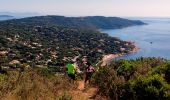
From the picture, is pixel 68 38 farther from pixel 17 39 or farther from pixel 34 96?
pixel 34 96

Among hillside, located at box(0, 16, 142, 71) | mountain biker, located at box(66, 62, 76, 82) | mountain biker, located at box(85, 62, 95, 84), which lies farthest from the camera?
hillside, located at box(0, 16, 142, 71)

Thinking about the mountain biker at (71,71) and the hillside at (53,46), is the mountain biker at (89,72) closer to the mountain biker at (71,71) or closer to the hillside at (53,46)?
the mountain biker at (71,71)

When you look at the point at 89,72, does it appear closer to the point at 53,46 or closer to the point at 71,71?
the point at 71,71

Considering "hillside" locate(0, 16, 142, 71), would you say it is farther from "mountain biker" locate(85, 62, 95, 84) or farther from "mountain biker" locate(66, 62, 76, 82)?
A: "mountain biker" locate(66, 62, 76, 82)

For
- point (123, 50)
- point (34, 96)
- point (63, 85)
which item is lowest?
point (123, 50)

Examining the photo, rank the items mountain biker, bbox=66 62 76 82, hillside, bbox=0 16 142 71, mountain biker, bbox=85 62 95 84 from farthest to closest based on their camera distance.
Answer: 1. hillside, bbox=0 16 142 71
2. mountain biker, bbox=85 62 95 84
3. mountain biker, bbox=66 62 76 82

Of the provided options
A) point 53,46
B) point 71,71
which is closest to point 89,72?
point 71,71

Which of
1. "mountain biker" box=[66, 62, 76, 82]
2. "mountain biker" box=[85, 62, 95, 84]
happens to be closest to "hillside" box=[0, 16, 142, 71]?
"mountain biker" box=[85, 62, 95, 84]

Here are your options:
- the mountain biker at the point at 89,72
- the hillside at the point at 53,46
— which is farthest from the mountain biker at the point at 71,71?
the hillside at the point at 53,46

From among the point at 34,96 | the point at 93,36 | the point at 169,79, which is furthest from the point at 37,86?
the point at 93,36

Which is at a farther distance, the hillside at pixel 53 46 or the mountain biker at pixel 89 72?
the hillside at pixel 53 46

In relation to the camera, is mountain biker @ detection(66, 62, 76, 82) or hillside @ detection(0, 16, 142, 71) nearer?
mountain biker @ detection(66, 62, 76, 82)
